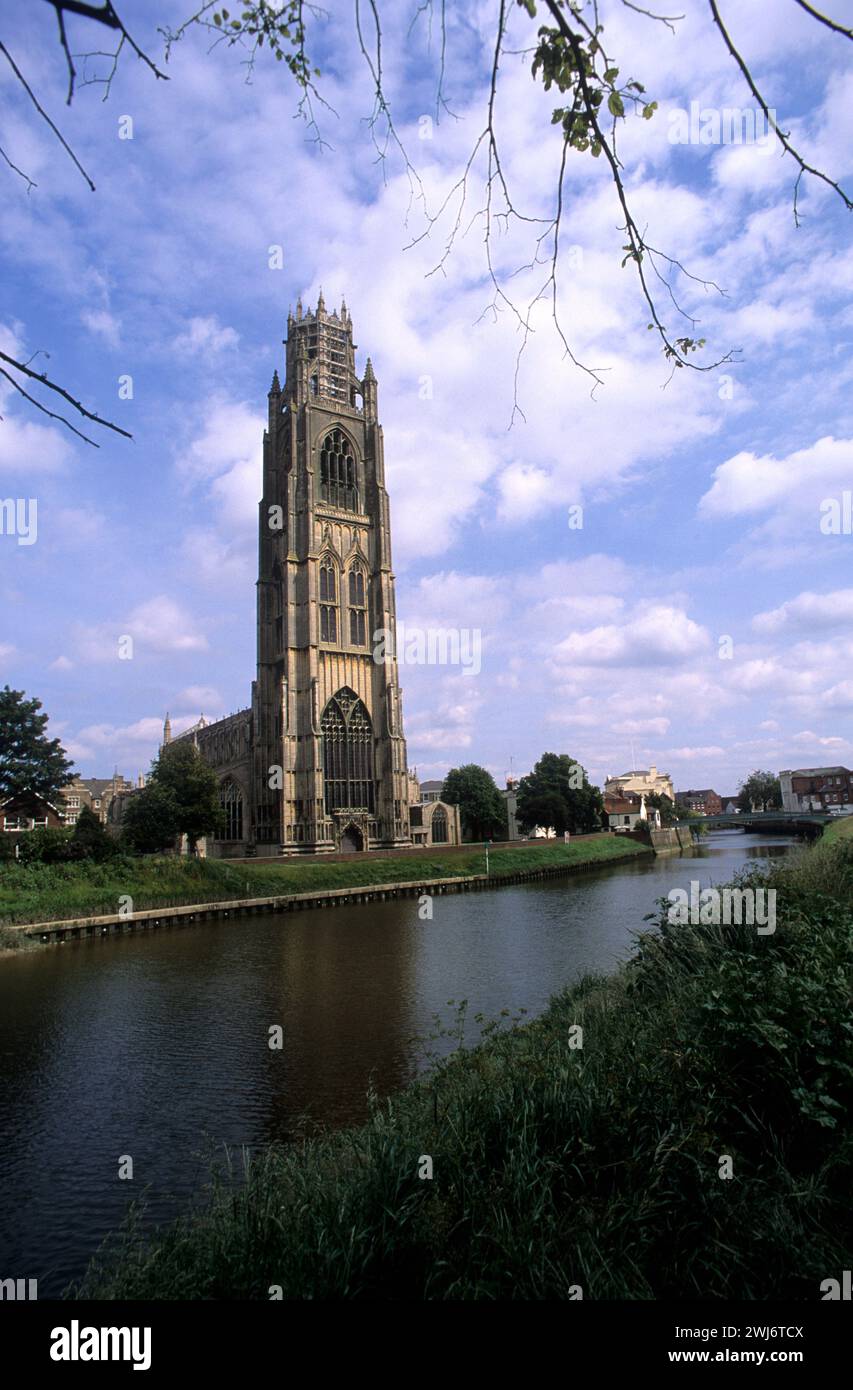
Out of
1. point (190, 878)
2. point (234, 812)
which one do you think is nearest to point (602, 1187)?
point (190, 878)

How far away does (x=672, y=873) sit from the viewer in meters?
57.8

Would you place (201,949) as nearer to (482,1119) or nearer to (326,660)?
(482,1119)

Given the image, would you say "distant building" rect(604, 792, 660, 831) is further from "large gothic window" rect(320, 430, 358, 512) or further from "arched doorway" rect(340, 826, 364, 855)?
"large gothic window" rect(320, 430, 358, 512)

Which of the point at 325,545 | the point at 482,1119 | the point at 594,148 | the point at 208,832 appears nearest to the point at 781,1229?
the point at 482,1119

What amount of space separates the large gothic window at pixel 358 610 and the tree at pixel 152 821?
24.9m

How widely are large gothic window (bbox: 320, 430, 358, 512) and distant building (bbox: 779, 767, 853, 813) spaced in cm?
11993

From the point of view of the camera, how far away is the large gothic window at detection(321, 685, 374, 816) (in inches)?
2645

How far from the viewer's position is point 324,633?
69750 mm

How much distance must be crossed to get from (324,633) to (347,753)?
1119 cm

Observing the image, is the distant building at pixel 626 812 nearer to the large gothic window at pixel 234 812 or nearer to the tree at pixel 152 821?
the large gothic window at pixel 234 812

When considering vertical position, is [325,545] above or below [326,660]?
above

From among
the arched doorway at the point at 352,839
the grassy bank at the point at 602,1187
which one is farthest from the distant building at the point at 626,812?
the grassy bank at the point at 602,1187

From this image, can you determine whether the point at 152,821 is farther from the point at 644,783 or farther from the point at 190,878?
the point at 644,783
